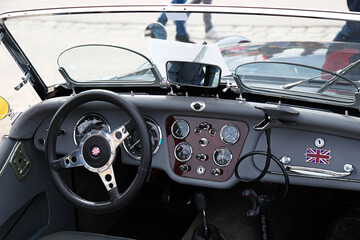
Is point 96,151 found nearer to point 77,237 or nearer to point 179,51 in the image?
point 77,237

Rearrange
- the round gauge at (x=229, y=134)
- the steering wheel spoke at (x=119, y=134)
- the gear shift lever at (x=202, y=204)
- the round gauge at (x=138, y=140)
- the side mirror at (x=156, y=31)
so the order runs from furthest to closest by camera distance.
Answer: the gear shift lever at (x=202, y=204) → the round gauge at (x=138, y=140) → the round gauge at (x=229, y=134) → the side mirror at (x=156, y=31) → the steering wheel spoke at (x=119, y=134)

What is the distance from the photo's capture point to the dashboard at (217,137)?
200 cm

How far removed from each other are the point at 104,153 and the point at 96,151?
0.05 meters

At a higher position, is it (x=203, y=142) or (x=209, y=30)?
(x=209, y=30)

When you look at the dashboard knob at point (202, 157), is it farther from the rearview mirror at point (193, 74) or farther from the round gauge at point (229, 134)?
the rearview mirror at point (193, 74)

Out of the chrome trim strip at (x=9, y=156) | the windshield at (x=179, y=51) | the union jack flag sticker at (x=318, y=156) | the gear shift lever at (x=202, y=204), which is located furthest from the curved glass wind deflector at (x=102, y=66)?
the union jack flag sticker at (x=318, y=156)

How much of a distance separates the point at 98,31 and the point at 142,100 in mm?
484

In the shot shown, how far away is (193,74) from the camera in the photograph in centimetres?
207

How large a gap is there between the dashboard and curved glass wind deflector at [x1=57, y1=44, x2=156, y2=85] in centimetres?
15

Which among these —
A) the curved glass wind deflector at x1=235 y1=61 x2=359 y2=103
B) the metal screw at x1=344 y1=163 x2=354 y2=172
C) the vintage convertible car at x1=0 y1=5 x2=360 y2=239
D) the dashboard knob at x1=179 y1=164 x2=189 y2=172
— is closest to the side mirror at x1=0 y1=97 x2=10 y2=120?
the vintage convertible car at x1=0 y1=5 x2=360 y2=239

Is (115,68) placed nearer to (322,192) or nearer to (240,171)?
(240,171)

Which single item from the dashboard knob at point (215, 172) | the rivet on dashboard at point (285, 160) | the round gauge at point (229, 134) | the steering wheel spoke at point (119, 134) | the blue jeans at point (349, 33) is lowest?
the dashboard knob at point (215, 172)

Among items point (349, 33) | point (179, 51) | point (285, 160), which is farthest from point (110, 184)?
point (349, 33)

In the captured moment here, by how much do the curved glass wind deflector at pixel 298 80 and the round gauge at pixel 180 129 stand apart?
1.33 feet
